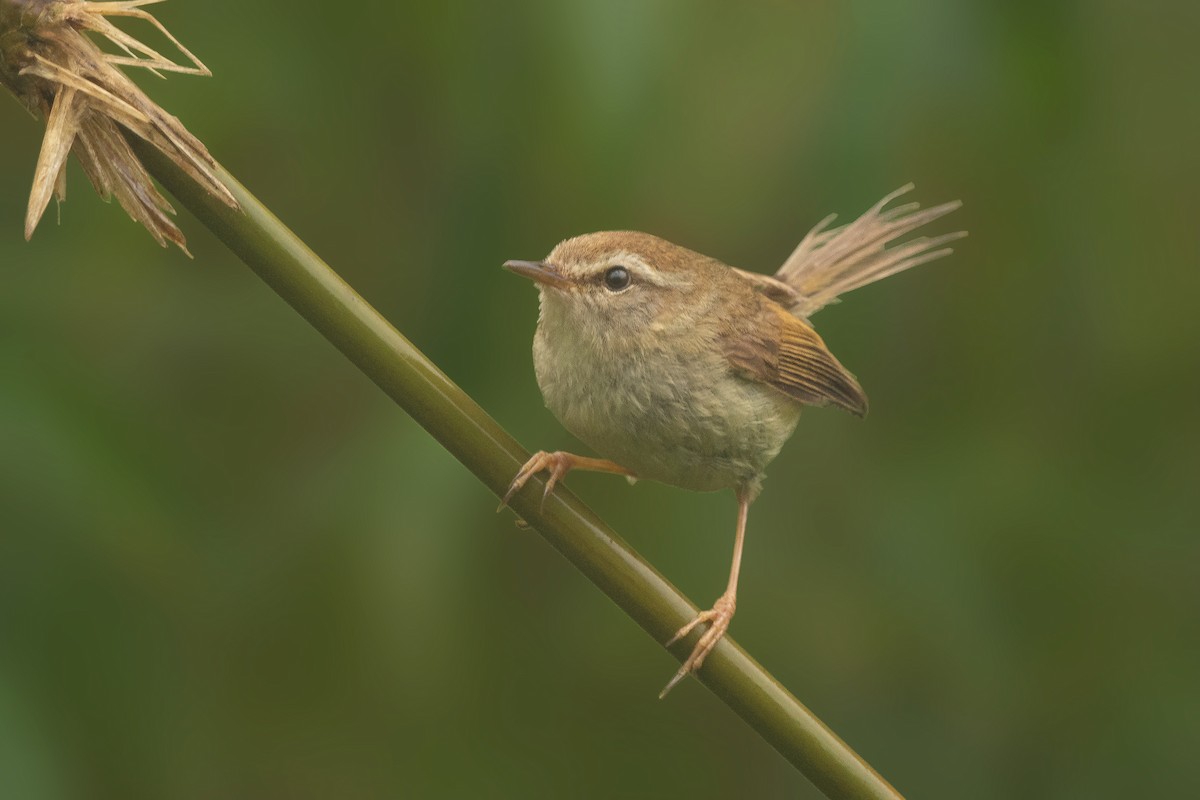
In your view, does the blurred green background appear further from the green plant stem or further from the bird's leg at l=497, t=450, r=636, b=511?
the green plant stem

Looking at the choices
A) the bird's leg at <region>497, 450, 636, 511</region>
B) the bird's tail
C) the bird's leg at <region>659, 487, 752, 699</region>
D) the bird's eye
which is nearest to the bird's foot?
the bird's leg at <region>659, 487, 752, 699</region>

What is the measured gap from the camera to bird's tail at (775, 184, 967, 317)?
9.52 ft

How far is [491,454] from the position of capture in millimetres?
1347

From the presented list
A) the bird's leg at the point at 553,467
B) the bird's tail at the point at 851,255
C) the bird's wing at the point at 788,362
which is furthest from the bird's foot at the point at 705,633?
the bird's tail at the point at 851,255

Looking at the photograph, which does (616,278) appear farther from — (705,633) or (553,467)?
(705,633)

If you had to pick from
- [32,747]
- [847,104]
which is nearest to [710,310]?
[847,104]

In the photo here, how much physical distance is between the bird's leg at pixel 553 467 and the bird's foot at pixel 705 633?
21cm

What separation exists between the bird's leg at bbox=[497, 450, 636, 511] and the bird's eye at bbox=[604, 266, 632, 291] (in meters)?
0.31

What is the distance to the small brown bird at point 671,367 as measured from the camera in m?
2.23

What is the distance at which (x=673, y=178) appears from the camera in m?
3.05

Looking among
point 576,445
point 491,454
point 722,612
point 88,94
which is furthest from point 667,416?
point 88,94

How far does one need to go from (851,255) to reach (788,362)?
1.70 ft

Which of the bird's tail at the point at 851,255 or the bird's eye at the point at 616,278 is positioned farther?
the bird's tail at the point at 851,255

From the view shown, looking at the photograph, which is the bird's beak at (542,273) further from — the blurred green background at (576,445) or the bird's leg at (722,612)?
the bird's leg at (722,612)
